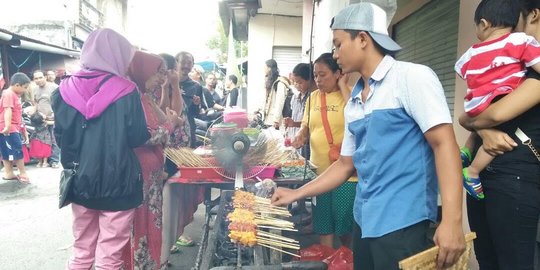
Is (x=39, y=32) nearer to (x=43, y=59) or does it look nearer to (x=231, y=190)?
(x=43, y=59)

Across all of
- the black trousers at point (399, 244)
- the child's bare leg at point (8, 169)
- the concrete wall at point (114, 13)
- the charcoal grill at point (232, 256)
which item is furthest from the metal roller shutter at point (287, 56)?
the concrete wall at point (114, 13)

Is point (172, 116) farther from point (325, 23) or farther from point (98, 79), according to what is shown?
point (325, 23)

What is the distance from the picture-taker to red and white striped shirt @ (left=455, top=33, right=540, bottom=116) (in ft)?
6.23

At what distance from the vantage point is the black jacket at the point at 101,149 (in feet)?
8.91

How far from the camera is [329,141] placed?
3.82 metres

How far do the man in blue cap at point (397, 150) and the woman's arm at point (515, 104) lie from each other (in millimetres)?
411

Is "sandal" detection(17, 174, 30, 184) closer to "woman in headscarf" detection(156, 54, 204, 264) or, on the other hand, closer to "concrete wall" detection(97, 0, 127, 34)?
"woman in headscarf" detection(156, 54, 204, 264)

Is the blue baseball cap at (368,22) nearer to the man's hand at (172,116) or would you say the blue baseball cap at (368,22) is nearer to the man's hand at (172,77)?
the man's hand at (172,116)

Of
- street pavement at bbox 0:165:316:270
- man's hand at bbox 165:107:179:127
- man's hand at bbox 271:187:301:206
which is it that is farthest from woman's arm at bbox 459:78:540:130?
street pavement at bbox 0:165:316:270

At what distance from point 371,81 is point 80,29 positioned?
2088 centimetres

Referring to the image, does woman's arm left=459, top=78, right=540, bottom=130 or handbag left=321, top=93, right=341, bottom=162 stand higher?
woman's arm left=459, top=78, right=540, bottom=130

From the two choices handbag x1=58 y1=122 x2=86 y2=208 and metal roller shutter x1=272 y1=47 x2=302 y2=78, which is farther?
metal roller shutter x1=272 y1=47 x2=302 y2=78

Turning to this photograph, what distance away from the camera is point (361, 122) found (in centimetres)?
189

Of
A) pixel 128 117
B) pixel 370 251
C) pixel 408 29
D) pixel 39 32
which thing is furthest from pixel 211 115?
pixel 39 32
